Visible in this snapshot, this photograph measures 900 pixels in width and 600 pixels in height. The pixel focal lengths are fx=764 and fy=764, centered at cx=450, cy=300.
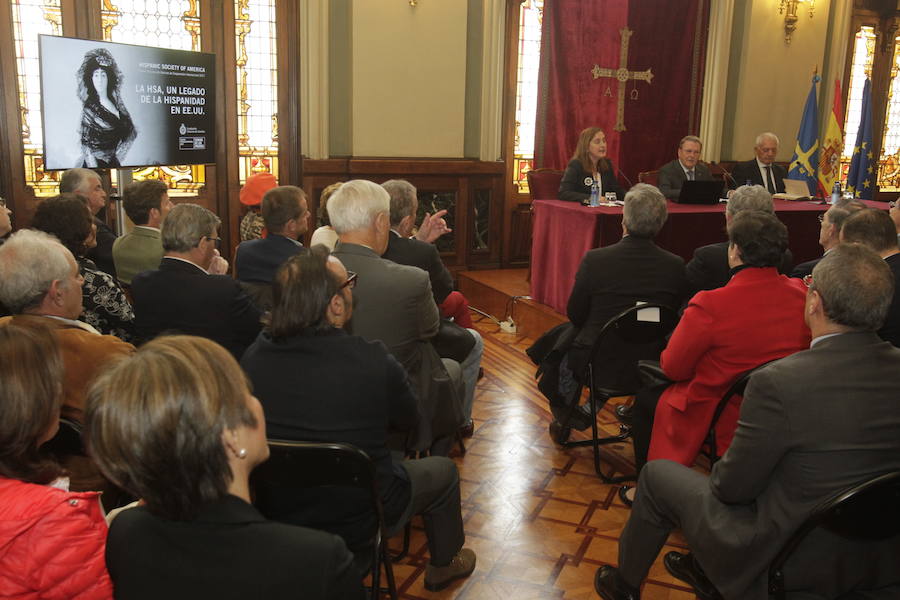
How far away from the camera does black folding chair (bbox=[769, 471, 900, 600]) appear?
1685 mm

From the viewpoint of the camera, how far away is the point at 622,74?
25.3 feet

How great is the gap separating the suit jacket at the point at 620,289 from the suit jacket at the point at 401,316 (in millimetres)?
883

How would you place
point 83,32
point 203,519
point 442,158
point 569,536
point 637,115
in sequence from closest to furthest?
point 203,519
point 569,536
point 83,32
point 442,158
point 637,115

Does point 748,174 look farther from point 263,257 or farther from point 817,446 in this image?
point 817,446

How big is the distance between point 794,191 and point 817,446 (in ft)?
18.2

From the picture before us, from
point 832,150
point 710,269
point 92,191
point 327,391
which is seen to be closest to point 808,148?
point 832,150

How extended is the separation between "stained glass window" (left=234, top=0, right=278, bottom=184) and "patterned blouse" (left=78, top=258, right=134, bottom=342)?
3936 millimetres

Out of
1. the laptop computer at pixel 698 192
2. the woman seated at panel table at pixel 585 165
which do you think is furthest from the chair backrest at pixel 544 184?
the laptop computer at pixel 698 192

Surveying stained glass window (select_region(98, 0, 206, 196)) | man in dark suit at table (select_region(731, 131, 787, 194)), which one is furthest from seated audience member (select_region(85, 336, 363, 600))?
man in dark suit at table (select_region(731, 131, 787, 194))

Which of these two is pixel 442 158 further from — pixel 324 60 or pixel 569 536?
pixel 569 536

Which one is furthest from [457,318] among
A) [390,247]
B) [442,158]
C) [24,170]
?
[24,170]

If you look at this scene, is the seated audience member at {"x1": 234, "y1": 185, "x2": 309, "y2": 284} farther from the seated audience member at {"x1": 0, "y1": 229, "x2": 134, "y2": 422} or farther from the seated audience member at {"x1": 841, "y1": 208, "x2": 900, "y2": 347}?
the seated audience member at {"x1": 841, "y1": 208, "x2": 900, "y2": 347}

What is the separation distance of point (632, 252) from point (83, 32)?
487 centimetres

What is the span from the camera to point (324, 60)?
664cm
